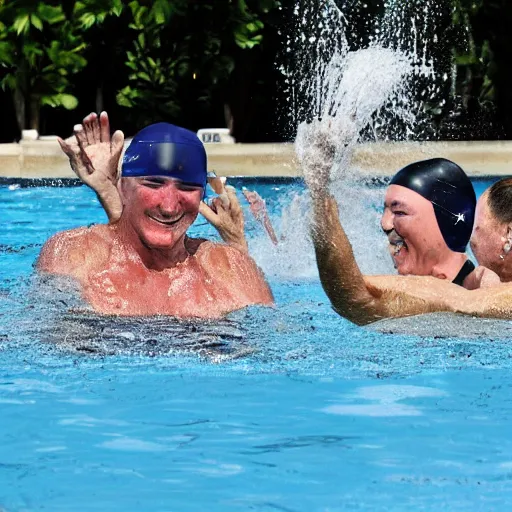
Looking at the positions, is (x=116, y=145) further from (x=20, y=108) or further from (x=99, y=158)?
(x=20, y=108)

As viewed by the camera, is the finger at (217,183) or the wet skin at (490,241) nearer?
the wet skin at (490,241)

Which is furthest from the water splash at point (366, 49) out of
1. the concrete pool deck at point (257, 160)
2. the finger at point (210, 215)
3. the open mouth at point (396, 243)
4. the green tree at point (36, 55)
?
the open mouth at point (396, 243)

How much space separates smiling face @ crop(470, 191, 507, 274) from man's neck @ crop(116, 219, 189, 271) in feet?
4.10

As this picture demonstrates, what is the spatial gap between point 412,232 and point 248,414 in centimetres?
126

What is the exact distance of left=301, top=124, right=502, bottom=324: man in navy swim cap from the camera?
4.86 metres

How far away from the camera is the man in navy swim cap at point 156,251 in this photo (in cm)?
518

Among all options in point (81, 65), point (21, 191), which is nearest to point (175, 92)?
point (81, 65)

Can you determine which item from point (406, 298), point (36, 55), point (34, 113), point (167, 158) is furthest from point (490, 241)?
point (36, 55)

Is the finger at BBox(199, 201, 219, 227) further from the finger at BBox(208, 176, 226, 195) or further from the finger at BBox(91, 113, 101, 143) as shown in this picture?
the finger at BBox(91, 113, 101, 143)

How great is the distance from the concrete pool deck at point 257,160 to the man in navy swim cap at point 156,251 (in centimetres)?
642

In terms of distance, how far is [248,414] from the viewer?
469 cm

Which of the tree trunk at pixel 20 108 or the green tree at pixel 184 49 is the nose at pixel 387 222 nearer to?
the green tree at pixel 184 49

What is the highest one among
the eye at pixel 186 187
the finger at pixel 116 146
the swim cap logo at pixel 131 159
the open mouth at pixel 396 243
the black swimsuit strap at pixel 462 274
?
the finger at pixel 116 146

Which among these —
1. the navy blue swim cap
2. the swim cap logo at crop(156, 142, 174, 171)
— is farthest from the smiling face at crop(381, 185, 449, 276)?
the swim cap logo at crop(156, 142, 174, 171)
